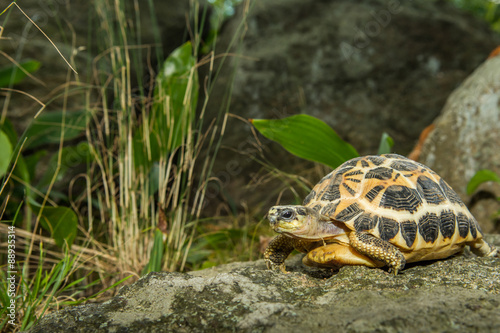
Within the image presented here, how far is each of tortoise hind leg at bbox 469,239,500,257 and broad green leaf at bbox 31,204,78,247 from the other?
2.03 meters

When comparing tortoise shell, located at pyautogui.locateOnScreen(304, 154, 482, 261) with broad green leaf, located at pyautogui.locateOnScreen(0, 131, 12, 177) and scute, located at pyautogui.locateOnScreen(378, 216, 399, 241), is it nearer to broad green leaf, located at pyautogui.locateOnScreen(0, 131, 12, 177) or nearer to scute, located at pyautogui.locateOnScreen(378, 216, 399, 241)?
scute, located at pyautogui.locateOnScreen(378, 216, 399, 241)

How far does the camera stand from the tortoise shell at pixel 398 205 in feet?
4.99

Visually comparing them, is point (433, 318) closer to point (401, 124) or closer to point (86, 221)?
point (86, 221)

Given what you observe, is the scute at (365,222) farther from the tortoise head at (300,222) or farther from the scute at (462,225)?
the scute at (462,225)

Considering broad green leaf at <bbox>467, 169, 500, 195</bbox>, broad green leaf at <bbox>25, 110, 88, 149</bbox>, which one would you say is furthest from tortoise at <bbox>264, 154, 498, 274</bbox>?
broad green leaf at <bbox>25, 110, 88, 149</bbox>

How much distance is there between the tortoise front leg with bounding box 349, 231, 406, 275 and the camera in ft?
4.81

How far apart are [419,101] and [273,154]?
1.69 metres

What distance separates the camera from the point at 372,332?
3.51 feet

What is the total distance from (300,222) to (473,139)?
2.35 metres

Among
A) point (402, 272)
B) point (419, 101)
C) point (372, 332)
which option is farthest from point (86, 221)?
point (419, 101)

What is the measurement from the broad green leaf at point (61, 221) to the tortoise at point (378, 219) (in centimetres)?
119

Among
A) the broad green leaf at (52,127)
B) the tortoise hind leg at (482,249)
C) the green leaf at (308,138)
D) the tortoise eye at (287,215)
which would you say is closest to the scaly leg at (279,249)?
the tortoise eye at (287,215)

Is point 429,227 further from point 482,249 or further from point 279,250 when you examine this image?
→ point 279,250

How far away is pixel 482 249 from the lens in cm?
186
